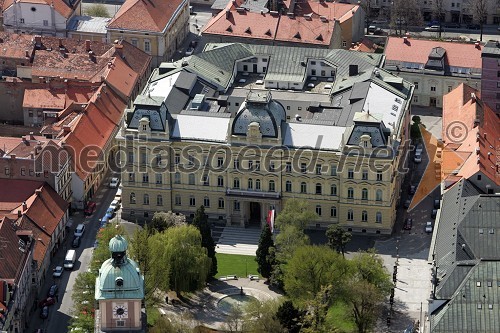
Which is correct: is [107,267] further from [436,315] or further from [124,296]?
[436,315]

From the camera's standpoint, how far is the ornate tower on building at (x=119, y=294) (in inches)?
7293

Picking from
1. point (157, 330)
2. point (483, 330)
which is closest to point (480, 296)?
point (483, 330)

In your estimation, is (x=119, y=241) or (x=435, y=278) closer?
(x=119, y=241)

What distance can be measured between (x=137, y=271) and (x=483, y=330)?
41.1m

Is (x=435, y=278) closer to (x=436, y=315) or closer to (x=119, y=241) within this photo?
(x=436, y=315)

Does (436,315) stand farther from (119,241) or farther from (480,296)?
(119,241)

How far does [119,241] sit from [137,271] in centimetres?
407

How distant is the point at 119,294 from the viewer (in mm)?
185125

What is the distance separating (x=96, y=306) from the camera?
19350 centimetres

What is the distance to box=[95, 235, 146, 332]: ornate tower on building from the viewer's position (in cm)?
18525

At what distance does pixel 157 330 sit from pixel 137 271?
15.2 metres

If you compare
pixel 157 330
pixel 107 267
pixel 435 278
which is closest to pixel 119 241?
pixel 107 267

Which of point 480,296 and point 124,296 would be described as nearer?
point 124,296

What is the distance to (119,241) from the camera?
18550 centimetres
